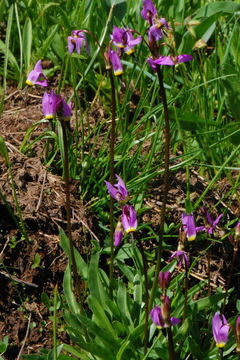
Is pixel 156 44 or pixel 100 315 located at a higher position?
pixel 156 44

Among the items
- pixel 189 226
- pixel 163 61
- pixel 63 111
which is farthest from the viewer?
pixel 189 226

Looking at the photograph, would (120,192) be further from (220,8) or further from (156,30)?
(220,8)

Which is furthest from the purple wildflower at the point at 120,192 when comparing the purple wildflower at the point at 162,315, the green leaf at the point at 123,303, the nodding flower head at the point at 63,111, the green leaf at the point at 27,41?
the green leaf at the point at 27,41

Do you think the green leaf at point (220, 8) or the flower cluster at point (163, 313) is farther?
the green leaf at point (220, 8)

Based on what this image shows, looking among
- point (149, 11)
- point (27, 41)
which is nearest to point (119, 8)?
point (27, 41)

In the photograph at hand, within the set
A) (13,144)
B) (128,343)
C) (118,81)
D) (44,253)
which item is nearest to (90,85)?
(118,81)

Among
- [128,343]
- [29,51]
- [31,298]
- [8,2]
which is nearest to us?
[128,343]

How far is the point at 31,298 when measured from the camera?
274 cm

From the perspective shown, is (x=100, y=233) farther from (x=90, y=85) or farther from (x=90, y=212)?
(x=90, y=85)

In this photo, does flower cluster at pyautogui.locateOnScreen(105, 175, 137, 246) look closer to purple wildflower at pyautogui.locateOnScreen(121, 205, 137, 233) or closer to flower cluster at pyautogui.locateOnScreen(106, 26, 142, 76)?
purple wildflower at pyautogui.locateOnScreen(121, 205, 137, 233)

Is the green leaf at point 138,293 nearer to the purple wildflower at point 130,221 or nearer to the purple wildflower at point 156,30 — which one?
the purple wildflower at point 130,221

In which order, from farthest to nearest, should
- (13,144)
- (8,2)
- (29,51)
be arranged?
(8,2), (29,51), (13,144)

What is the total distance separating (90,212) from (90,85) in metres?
0.84

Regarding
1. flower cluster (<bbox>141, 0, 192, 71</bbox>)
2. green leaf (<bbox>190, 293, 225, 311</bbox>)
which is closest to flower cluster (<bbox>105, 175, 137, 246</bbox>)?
flower cluster (<bbox>141, 0, 192, 71</bbox>)
